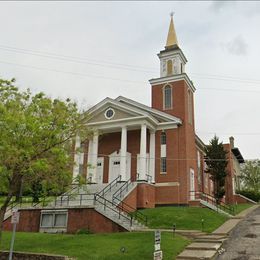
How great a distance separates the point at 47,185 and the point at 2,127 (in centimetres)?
328

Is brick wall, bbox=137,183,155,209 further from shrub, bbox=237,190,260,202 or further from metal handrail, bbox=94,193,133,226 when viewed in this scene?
shrub, bbox=237,190,260,202

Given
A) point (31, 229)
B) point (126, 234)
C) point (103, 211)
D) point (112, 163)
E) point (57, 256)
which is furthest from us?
point (112, 163)

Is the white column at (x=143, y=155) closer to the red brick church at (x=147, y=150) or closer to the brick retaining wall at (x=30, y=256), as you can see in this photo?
the red brick church at (x=147, y=150)

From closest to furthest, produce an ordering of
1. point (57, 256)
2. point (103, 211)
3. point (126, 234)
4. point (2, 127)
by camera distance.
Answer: point (57, 256) → point (2, 127) → point (126, 234) → point (103, 211)

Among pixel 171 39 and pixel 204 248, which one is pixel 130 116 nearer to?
pixel 171 39

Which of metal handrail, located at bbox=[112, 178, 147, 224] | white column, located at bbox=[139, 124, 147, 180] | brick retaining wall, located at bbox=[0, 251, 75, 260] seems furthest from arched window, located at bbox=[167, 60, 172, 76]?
brick retaining wall, located at bbox=[0, 251, 75, 260]

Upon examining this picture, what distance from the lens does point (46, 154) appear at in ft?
50.8

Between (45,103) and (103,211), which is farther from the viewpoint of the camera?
(103,211)

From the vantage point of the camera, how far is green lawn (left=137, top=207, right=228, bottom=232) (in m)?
21.4

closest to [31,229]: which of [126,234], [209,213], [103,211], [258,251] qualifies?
[103,211]

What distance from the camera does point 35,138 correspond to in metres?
15.1

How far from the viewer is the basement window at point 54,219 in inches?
885

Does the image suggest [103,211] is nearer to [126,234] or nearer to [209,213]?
[126,234]

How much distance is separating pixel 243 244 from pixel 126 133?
658 inches
